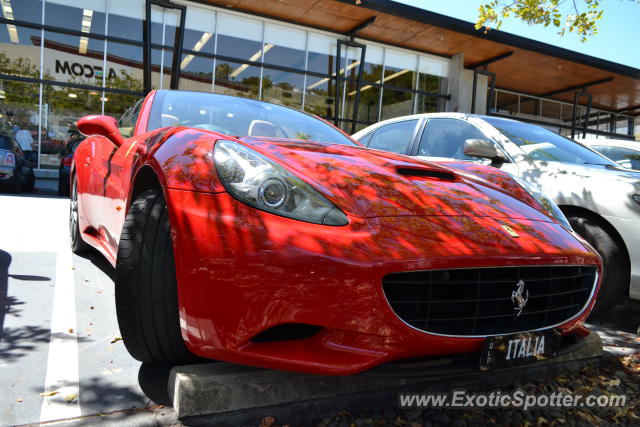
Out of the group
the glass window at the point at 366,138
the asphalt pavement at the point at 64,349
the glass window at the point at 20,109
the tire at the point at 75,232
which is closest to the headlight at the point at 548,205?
the asphalt pavement at the point at 64,349

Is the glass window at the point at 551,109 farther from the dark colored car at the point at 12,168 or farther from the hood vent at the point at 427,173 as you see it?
the hood vent at the point at 427,173

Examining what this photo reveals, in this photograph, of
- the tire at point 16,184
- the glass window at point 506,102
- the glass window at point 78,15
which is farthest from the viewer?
the glass window at point 506,102

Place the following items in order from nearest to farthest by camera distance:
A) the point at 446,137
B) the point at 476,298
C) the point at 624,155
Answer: the point at 476,298, the point at 446,137, the point at 624,155

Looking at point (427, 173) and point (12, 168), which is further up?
point (427, 173)

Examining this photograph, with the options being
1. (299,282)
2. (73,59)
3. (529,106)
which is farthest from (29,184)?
(529,106)

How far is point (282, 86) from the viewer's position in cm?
1515

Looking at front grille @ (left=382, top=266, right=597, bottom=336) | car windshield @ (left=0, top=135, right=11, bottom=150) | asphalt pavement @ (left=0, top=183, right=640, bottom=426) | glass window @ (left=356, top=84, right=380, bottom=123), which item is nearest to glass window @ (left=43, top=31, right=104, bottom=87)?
car windshield @ (left=0, top=135, right=11, bottom=150)

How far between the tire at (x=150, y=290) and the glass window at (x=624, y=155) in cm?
577

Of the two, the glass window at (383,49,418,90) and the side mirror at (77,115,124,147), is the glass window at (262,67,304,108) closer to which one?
the glass window at (383,49,418,90)

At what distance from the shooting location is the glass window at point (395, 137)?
182 inches

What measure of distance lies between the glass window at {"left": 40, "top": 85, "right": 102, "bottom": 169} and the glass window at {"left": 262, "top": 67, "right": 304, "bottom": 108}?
484cm

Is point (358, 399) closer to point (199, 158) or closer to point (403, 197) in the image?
point (403, 197)

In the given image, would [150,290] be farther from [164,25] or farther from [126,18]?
[126,18]

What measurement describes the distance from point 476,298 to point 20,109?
1440 cm
